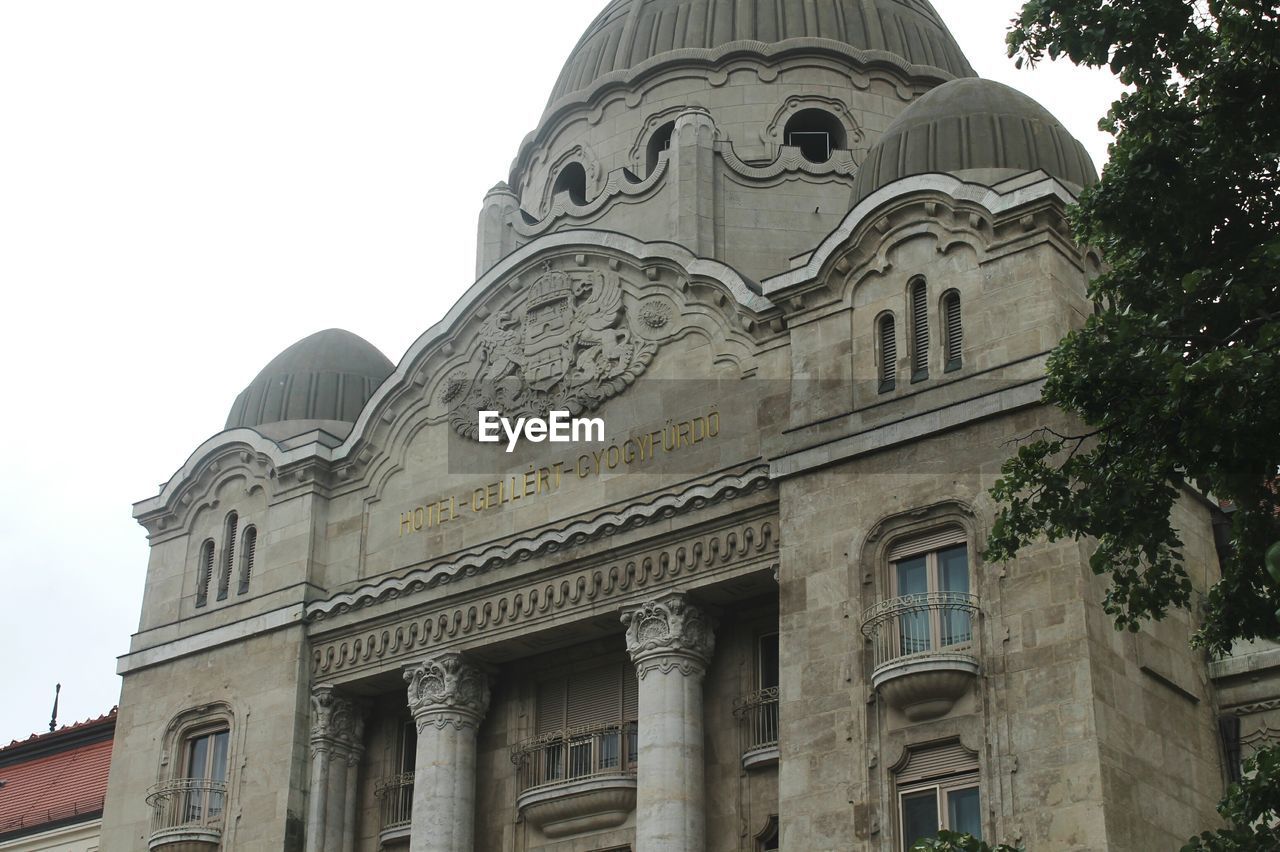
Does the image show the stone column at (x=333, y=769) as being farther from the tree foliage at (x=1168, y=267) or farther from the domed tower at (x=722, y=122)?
the tree foliage at (x=1168, y=267)

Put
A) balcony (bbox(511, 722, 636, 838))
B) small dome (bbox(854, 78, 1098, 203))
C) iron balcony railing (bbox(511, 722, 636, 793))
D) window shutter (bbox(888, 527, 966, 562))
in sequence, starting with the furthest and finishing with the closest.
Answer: iron balcony railing (bbox(511, 722, 636, 793)), balcony (bbox(511, 722, 636, 838)), small dome (bbox(854, 78, 1098, 203)), window shutter (bbox(888, 527, 966, 562))

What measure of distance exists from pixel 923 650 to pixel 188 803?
13690mm

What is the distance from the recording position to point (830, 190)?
38.0m

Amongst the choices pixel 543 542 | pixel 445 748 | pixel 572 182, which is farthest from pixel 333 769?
pixel 572 182

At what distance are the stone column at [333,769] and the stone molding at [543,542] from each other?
1.53 m

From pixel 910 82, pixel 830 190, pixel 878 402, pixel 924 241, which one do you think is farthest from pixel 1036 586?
pixel 910 82

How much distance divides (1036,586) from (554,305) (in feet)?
35.7

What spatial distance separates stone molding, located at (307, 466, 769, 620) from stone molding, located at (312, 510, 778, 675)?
425 millimetres

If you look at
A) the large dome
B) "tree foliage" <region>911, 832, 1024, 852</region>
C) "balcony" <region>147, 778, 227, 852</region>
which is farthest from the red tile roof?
"tree foliage" <region>911, 832, 1024, 852</region>

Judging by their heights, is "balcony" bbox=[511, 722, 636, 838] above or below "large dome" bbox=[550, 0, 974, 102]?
below

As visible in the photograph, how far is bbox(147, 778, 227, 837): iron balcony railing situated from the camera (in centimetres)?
3338

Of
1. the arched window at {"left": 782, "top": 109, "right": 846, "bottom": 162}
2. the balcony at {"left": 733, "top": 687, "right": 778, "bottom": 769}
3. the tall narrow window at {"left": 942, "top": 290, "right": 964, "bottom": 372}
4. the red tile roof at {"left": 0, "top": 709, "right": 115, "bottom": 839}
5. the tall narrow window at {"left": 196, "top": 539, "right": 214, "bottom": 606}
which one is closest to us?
the tall narrow window at {"left": 942, "top": 290, "right": 964, "bottom": 372}

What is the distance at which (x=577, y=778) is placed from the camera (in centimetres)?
3056

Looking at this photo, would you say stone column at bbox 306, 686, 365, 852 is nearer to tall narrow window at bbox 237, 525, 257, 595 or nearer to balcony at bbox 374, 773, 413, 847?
balcony at bbox 374, 773, 413, 847
